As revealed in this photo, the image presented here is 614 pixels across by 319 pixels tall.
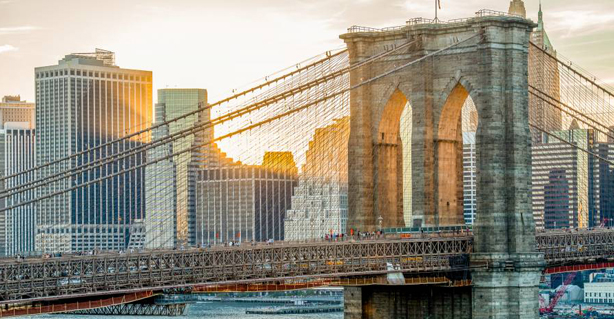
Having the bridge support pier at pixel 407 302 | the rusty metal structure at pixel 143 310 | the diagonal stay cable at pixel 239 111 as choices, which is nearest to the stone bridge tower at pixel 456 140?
the bridge support pier at pixel 407 302

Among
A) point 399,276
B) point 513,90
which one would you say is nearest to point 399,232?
point 399,276

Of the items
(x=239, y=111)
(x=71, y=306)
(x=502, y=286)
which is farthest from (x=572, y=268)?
(x=71, y=306)

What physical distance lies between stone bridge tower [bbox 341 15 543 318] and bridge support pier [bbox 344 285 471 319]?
1426 mm

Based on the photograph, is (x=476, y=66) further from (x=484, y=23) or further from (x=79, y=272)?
(x=79, y=272)

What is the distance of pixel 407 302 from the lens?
8425cm

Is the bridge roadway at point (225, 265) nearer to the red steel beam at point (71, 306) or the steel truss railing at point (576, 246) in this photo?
the steel truss railing at point (576, 246)

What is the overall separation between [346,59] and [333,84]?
79.4 inches

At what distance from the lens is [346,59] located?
86500mm

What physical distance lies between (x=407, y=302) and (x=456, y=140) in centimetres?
919

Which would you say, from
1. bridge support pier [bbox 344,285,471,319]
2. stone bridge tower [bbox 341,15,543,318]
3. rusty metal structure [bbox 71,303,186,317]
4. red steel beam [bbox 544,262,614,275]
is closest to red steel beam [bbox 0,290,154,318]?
bridge support pier [bbox 344,285,471,319]

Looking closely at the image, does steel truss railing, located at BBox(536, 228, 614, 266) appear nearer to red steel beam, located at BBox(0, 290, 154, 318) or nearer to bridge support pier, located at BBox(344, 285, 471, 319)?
bridge support pier, located at BBox(344, 285, 471, 319)

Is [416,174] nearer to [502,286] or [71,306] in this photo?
[502,286]

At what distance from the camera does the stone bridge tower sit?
80.6 metres

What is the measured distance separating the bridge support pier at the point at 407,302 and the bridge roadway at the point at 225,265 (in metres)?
2.52
